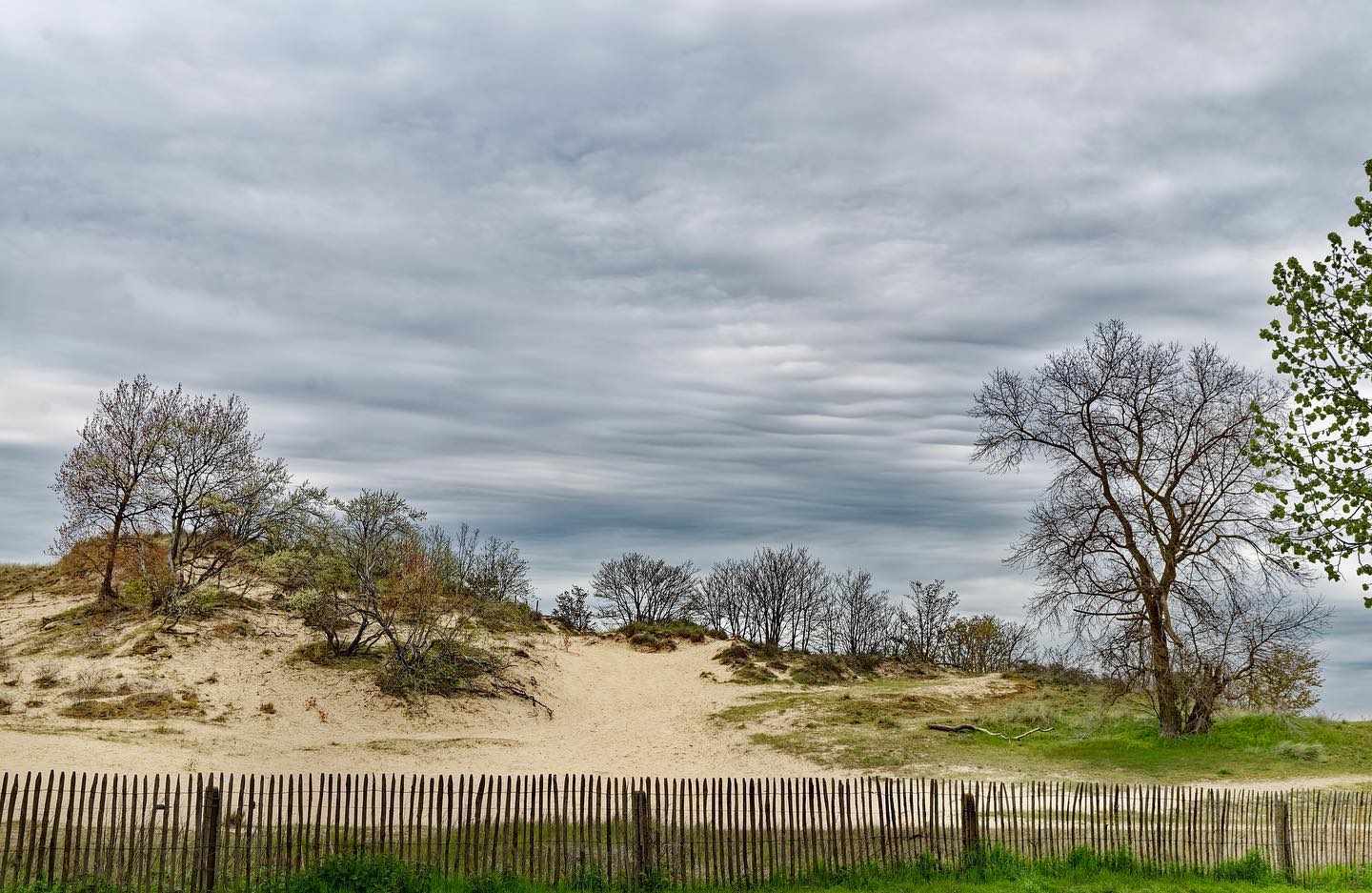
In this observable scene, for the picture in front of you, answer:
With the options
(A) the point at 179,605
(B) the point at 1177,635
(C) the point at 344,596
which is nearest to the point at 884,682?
(B) the point at 1177,635

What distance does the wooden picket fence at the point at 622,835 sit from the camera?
446 inches

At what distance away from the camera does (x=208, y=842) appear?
447 inches

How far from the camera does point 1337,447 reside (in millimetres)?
12562

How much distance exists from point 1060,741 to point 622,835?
20.1 meters

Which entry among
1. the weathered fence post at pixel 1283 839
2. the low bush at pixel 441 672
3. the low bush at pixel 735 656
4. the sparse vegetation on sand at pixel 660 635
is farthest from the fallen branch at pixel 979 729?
the sparse vegetation on sand at pixel 660 635

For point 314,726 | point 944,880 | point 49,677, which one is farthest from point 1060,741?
point 49,677

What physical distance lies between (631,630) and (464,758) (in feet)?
92.1

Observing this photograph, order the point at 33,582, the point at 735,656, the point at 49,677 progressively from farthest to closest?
1. the point at 735,656
2. the point at 33,582
3. the point at 49,677

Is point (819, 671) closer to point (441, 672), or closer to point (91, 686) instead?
point (441, 672)

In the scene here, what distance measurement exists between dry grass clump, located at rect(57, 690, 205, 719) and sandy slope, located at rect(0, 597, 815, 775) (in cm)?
41

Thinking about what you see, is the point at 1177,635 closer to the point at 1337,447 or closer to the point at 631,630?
the point at 1337,447

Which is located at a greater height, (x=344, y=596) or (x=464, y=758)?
(x=344, y=596)

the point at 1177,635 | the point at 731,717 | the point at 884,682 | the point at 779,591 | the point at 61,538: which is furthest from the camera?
the point at 779,591

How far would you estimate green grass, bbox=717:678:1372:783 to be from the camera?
78.7ft
